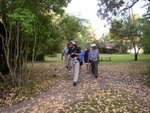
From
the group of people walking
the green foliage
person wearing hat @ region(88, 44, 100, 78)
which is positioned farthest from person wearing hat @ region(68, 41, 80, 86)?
the green foliage

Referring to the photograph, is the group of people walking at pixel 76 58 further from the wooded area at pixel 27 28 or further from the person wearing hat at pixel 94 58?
the wooded area at pixel 27 28

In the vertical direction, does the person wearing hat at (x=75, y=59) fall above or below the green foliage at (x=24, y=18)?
below

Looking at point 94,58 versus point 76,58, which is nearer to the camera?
point 76,58

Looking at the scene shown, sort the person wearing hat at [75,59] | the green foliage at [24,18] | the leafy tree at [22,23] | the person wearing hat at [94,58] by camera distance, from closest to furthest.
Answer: the green foliage at [24,18] < the leafy tree at [22,23] < the person wearing hat at [75,59] < the person wearing hat at [94,58]

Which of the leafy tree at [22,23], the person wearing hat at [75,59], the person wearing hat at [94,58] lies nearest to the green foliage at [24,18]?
the leafy tree at [22,23]

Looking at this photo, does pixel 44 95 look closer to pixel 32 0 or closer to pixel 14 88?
pixel 14 88

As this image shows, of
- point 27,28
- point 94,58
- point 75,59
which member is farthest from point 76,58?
point 27,28

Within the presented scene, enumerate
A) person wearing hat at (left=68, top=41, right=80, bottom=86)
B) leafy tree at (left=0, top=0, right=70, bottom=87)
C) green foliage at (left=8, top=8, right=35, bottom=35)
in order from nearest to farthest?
→ green foliage at (left=8, top=8, right=35, bottom=35) < leafy tree at (left=0, top=0, right=70, bottom=87) < person wearing hat at (left=68, top=41, right=80, bottom=86)

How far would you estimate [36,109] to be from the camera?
614 cm

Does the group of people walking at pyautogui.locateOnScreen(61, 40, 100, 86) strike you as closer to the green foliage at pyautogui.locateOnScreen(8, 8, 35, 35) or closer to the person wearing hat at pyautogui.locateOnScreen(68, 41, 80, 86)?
the person wearing hat at pyautogui.locateOnScreen(68, 41, 80, 86)

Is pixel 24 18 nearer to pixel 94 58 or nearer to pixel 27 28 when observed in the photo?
pixel 27 28

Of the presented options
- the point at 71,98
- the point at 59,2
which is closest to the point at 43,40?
the point at 59,2

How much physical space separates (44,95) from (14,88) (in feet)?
6.33

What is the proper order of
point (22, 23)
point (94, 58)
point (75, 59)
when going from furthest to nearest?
point (94, 58), point (75, 59), point (22, 23)
